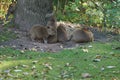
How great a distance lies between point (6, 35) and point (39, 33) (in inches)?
37.0

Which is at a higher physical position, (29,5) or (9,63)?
(29,5)

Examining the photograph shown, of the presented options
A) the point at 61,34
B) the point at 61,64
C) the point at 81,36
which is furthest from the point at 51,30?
the point at 61,64

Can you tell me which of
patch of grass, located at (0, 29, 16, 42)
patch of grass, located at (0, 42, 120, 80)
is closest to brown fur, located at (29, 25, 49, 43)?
patch of grass, located at (0, 29, 16, 42)

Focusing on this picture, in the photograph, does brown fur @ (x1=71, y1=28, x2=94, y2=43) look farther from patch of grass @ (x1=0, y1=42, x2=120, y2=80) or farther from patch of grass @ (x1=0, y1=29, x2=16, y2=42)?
patch of grass @ (x1=0, y1=29, x2=16, y2=42)

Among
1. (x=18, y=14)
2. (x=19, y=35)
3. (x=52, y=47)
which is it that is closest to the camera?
(x=52, y=47)

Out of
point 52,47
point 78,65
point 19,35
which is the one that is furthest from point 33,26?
point 78,65

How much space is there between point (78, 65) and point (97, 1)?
736 cm

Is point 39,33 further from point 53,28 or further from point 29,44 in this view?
point 29,44

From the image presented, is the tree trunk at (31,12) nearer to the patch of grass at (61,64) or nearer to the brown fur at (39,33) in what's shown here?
the brown fur at (39,33)

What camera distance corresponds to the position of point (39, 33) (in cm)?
1149

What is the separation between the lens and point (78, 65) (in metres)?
8.19

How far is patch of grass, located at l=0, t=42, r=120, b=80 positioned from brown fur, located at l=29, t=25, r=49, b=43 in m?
1.55

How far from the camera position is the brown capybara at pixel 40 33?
1142cm

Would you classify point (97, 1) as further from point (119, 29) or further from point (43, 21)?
point (43, 21)
